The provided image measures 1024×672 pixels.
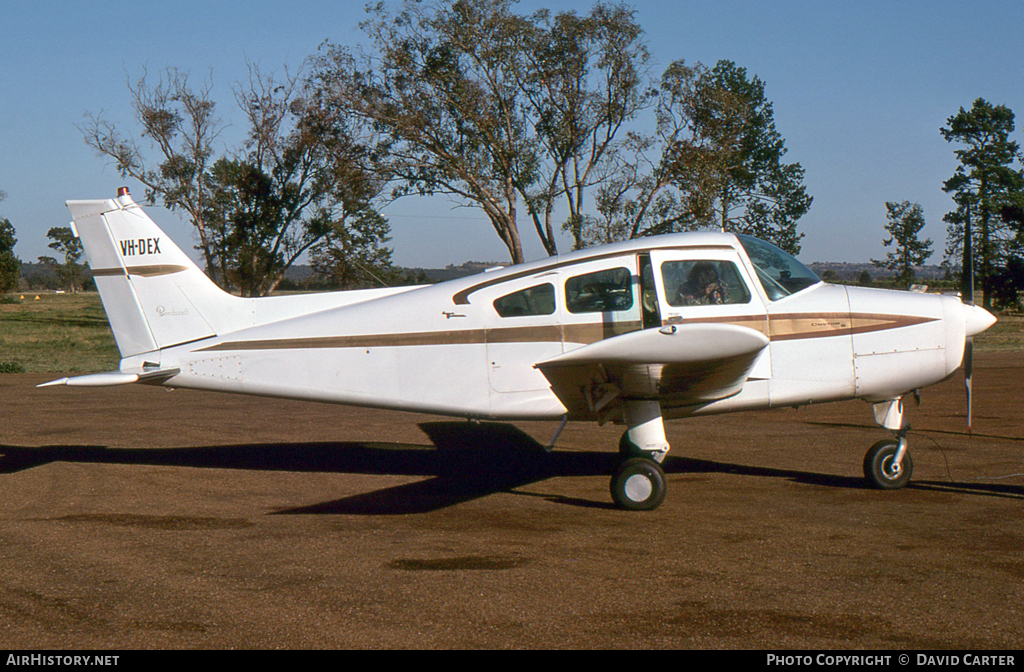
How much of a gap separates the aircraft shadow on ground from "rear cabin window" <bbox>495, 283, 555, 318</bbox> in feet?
6.48

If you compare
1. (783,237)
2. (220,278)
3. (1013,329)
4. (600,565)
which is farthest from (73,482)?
(783,237)

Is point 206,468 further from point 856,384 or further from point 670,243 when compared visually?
point 856,384

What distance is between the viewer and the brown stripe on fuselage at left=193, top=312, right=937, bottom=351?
25.6ft

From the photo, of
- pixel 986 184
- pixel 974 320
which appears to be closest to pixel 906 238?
pixel 986 184

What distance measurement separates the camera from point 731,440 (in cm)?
1174

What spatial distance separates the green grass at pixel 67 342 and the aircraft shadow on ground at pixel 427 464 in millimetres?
7719

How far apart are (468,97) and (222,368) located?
67.2ft

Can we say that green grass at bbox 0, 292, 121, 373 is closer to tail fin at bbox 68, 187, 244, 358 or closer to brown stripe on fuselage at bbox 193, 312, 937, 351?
tail fin at bbox 68, 187, 244, 358

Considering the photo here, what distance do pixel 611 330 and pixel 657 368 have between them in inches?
34.6

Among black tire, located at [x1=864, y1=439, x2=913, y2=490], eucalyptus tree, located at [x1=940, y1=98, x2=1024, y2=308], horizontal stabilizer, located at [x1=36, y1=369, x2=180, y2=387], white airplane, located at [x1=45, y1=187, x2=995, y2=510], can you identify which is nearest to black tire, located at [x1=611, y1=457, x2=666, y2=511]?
white airplane, located at [x1=45, y1=187, x2=995, y2=510]

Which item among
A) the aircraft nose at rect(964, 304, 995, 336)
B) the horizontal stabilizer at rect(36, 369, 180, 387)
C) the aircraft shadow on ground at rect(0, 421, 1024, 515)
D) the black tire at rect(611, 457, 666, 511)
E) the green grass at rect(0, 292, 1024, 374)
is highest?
the aircraft nose at rect(964, 304, 995, 336)

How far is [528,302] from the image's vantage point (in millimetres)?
7973

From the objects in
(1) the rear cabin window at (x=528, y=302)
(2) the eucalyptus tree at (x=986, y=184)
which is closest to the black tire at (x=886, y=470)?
(1) the rear cabin window at (x=528, y=302)

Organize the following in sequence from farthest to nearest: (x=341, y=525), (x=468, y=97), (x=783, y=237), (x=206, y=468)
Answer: (x=783, y=237) → (x=468, y=97) → (x=206, y=468) → (x=341, y=525)
